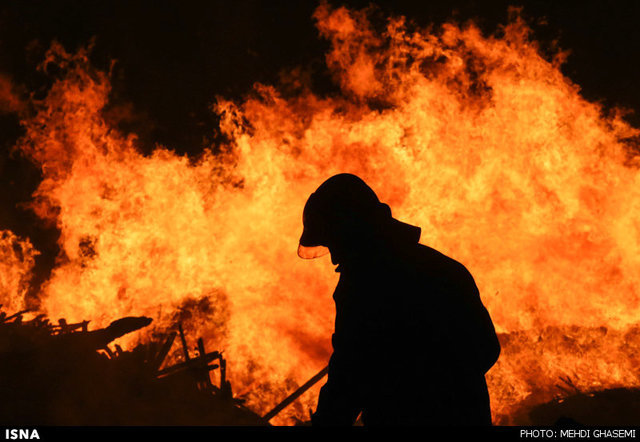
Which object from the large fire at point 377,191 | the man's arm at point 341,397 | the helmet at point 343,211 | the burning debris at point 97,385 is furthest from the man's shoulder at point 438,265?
the large fire at point 377,191

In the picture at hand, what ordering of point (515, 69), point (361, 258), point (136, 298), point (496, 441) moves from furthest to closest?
point (136, 298), point (515, 69), point (361, 258), point (496, 441)

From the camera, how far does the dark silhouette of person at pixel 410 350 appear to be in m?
1.68

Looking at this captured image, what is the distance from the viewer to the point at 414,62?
9250 millimetres

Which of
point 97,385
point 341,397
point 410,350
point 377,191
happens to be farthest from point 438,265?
point 377,191

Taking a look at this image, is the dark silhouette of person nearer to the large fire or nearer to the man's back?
the man's back

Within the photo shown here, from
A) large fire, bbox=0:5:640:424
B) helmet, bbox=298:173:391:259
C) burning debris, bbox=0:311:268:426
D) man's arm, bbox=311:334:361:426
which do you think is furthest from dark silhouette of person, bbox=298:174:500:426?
large fire, bbox=0:5:640:424

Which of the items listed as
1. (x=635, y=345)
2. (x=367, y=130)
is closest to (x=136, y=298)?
(x=367, y=130)

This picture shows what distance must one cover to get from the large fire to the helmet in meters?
7.26

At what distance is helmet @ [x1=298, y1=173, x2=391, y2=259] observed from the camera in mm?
2105

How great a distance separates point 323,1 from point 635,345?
32.0 feet

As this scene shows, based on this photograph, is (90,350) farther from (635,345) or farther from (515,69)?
(635,345)

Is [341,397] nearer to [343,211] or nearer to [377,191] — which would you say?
[343,211]

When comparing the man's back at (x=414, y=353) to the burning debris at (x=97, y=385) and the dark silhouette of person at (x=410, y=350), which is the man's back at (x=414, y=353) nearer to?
the dark silhouette of person at (x=410, y=350)

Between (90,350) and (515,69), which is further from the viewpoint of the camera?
(515,69)
